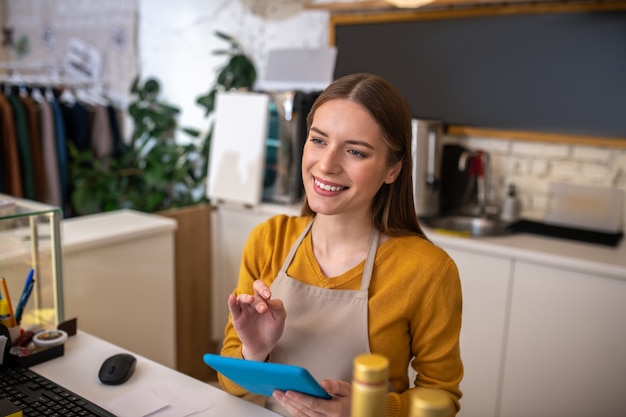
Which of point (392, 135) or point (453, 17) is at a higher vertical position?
point (453, 17)

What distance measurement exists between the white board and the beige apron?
1.63 meters

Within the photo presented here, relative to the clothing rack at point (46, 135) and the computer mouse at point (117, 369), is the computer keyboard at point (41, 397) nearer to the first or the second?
the computer mouse at point (117, 369)

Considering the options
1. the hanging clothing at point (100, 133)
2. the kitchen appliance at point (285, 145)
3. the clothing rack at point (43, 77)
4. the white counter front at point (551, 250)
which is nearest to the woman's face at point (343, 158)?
the white counter front at point (551, 250)

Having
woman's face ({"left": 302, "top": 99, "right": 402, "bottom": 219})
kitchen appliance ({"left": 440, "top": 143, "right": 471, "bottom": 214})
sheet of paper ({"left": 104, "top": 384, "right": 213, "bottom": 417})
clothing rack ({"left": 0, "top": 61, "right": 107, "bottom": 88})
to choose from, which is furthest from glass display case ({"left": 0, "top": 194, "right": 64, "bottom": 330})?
clothing rack ({"left": 0, "top": 61, "right": 107, "bottom": 88})

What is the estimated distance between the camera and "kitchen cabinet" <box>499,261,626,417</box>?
2.10 metres

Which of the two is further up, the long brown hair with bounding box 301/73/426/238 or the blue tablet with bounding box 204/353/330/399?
the long brown hair with bounding box 301/73/426/238

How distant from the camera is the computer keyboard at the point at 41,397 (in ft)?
3.76

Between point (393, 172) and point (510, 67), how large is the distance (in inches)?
65.0

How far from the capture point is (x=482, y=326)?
7.71 ft

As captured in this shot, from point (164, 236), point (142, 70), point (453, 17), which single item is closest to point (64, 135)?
point (142, 70)

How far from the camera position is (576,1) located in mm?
2516

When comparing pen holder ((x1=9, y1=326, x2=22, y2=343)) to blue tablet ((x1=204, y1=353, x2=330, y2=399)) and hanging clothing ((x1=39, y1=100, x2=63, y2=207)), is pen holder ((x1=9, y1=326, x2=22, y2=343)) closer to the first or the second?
blue tablet ((x1=204, y1=353, x2=330, y2=399))

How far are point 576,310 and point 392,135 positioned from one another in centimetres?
128

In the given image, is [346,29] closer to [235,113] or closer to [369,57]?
[369,57]
